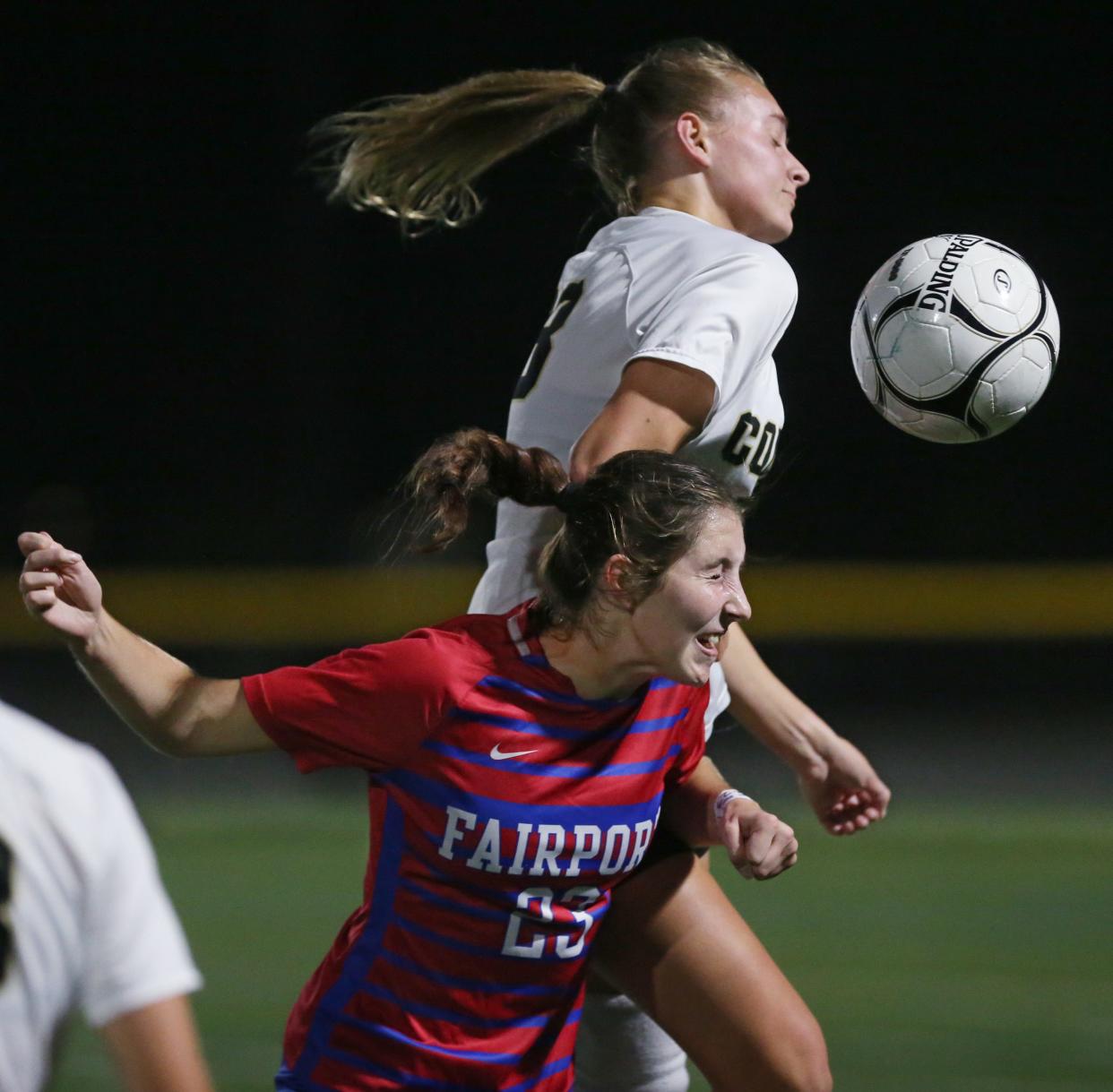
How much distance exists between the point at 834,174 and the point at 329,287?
106 inches

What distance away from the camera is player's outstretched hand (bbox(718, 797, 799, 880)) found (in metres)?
2.29

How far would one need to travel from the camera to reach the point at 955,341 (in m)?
2.81

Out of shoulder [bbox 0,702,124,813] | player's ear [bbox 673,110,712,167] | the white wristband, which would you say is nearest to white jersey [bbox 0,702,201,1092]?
shoulder [bbox 0,702,124,813]

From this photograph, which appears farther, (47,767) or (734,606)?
(734,606)

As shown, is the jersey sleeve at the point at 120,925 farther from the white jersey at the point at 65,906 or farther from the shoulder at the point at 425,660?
the shoulder at the point at 425,660

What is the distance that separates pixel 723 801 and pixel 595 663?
27 cm

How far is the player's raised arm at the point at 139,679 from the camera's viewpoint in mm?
2213

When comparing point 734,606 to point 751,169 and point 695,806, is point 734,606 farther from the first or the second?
point 751,169

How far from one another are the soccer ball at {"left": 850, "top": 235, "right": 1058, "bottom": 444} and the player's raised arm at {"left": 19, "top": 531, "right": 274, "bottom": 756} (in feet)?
3.88

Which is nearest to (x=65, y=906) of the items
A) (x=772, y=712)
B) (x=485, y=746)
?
(x=485, y=746)

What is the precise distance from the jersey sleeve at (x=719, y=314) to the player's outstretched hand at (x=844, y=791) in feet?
2.45

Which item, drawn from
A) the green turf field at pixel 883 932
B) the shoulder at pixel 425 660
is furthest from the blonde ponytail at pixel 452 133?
the green turf field at pixel 883 932

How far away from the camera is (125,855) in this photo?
1.47m

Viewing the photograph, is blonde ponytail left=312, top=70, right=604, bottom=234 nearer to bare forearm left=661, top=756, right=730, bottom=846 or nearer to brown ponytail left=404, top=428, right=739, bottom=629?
brown ponytail left=404, top=428, right=739, bottom=629
